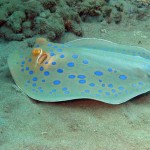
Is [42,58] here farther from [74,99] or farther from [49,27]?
[49,27]

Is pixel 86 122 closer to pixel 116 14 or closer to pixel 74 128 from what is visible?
pixel 74 128

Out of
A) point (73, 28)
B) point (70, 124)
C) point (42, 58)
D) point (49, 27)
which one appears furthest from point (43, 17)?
point (70, 124)

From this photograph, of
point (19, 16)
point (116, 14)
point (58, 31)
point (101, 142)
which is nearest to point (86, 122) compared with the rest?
point (101, 142)

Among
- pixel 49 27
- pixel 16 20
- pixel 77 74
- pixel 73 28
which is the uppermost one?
pixel 77 74

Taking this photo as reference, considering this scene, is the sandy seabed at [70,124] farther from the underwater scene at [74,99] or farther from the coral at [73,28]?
the coral at [73,28]

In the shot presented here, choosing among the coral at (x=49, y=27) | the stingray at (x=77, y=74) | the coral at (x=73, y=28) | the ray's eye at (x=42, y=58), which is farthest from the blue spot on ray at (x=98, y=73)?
the coral at (x=73, y=28)
